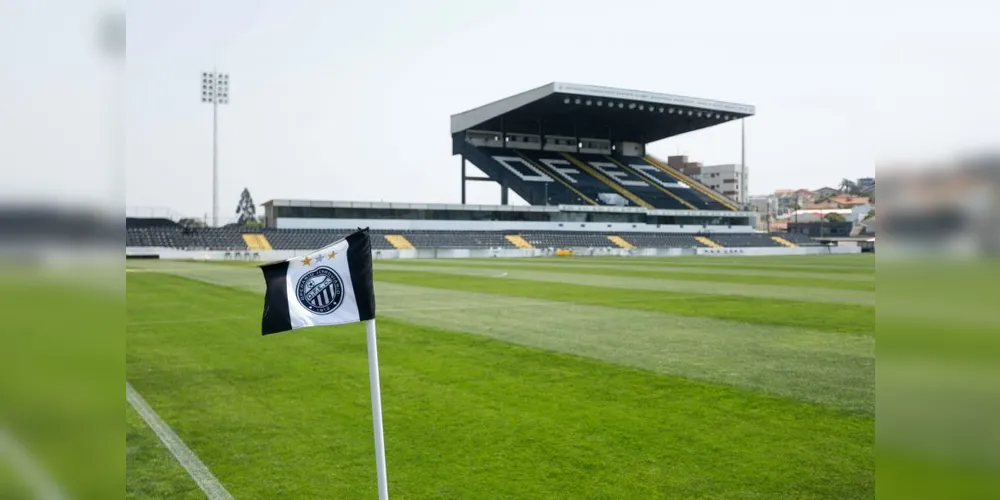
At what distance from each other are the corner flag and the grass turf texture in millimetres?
1509

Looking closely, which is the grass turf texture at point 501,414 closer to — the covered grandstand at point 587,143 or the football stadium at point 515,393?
the football stadium at point 515,393

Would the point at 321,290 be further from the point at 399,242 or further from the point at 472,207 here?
the point at 472,207

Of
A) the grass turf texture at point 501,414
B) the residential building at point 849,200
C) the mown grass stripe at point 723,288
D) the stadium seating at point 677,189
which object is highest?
the stadium seating at point 677,189

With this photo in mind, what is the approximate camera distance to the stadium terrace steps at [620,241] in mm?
74750

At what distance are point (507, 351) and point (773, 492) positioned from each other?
6278mm

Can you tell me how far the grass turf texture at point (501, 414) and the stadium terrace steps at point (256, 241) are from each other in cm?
4941

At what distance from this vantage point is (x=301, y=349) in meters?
11.2

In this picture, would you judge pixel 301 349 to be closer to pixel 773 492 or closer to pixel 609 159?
pixel 773 492

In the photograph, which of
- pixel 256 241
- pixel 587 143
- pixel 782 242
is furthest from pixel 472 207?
pixel 782 242

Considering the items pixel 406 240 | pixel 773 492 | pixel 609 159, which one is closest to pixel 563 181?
pixel 609 159

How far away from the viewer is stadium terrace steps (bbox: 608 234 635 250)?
7475cm

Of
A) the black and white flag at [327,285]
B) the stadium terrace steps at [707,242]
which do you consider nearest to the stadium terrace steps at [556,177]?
the stadium terrace steps at [707,242]

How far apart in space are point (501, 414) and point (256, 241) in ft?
194
